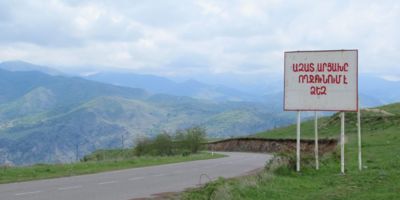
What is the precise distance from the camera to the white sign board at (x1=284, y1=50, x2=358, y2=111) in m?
19.0

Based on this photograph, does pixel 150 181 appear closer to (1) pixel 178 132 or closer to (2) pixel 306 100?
(2) pixel 306 100

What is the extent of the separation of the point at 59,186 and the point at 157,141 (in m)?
41.8

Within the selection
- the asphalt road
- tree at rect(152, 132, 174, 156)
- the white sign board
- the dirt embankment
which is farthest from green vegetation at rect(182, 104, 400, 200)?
tree at rect(152, 132, 174, 156)

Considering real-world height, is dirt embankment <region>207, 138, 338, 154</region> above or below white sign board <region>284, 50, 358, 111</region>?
below

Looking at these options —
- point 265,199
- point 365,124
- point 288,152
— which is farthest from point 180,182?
point 365,124

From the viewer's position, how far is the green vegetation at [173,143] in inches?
2339

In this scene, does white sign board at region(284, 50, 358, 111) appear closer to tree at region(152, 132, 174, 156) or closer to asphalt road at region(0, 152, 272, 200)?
asphalt road at region(0, 152, 272, 200)

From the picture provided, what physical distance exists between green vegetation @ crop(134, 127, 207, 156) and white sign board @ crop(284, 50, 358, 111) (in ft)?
129

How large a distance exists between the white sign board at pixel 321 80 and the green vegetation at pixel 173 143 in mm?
39417

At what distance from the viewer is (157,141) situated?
59656mm

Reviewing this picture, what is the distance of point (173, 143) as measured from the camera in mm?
60594

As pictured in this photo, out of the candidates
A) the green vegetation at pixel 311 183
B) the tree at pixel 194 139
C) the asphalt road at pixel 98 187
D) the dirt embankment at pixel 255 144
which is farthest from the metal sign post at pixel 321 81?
the tree at pixel 194 139

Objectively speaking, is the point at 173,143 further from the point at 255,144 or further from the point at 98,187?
the point at 98,187

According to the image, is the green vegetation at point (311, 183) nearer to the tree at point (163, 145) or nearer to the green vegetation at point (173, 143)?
the tree at point (163, 145)
